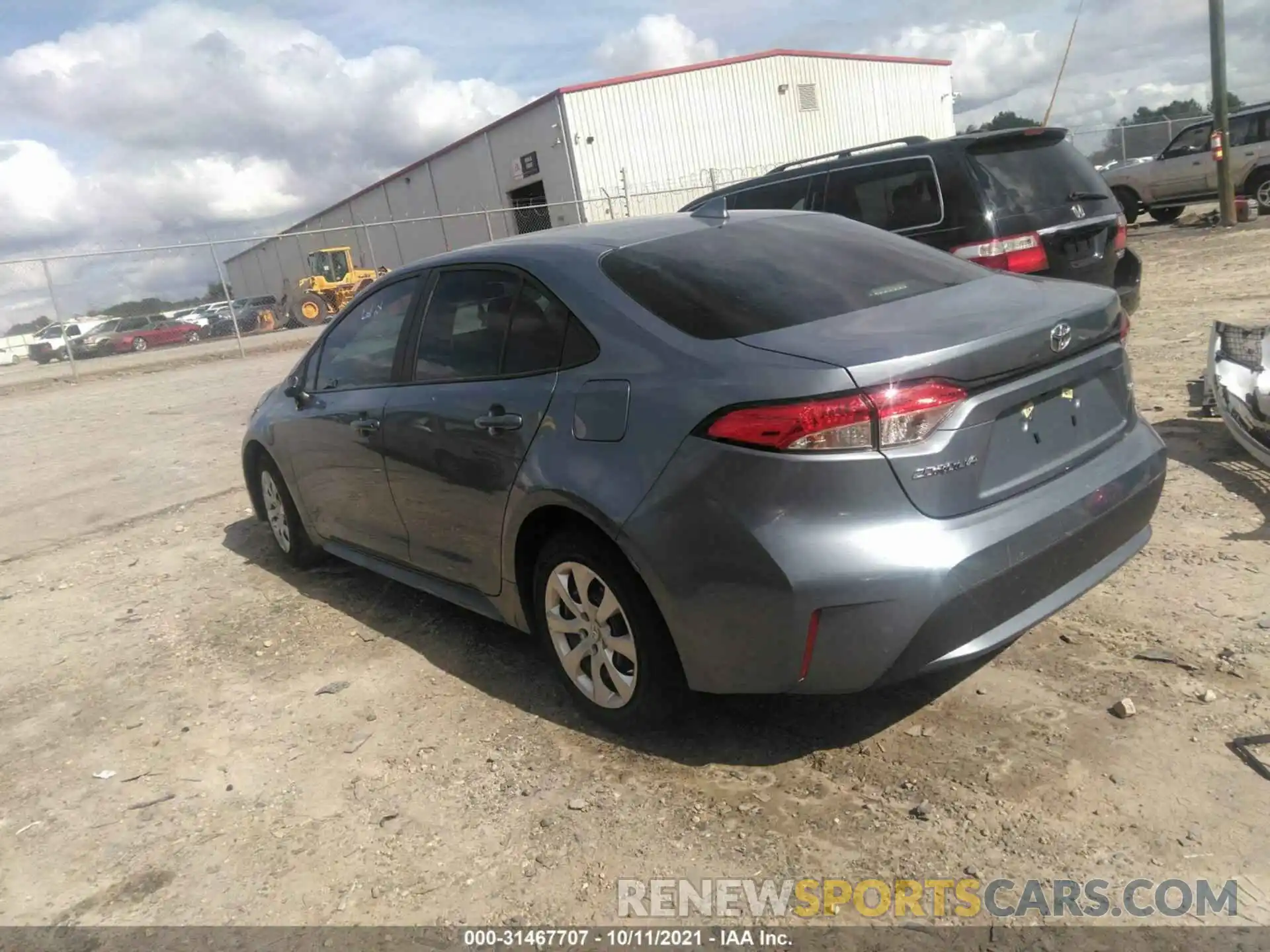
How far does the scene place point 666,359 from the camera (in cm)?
288

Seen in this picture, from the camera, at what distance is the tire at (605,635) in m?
2.96

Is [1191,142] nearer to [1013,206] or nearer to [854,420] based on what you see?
[1013,206]

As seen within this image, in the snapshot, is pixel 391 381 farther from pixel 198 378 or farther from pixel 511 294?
pixel 198 378

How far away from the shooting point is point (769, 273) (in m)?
3.21

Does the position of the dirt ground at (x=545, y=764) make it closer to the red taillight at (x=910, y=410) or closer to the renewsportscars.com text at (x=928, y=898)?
the renewsportscars.com text at (x=928, y=898)

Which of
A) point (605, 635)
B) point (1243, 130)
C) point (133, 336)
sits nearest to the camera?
point (605, 635)

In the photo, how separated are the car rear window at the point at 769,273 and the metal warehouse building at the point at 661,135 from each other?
2402 centimetres

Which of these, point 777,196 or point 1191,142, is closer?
point 777,196

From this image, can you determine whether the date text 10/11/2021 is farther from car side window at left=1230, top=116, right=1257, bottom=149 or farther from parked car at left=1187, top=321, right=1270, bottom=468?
car side window at left=1230, top=116, right=1257, bottom=149

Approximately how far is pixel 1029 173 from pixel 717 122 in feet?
91.1

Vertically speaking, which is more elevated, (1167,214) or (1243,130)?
(1243,130)

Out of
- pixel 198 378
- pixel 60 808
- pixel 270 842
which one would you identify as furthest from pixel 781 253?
pixel 198 378

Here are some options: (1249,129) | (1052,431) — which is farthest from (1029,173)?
(1249,129)

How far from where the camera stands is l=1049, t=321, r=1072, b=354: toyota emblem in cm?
288
